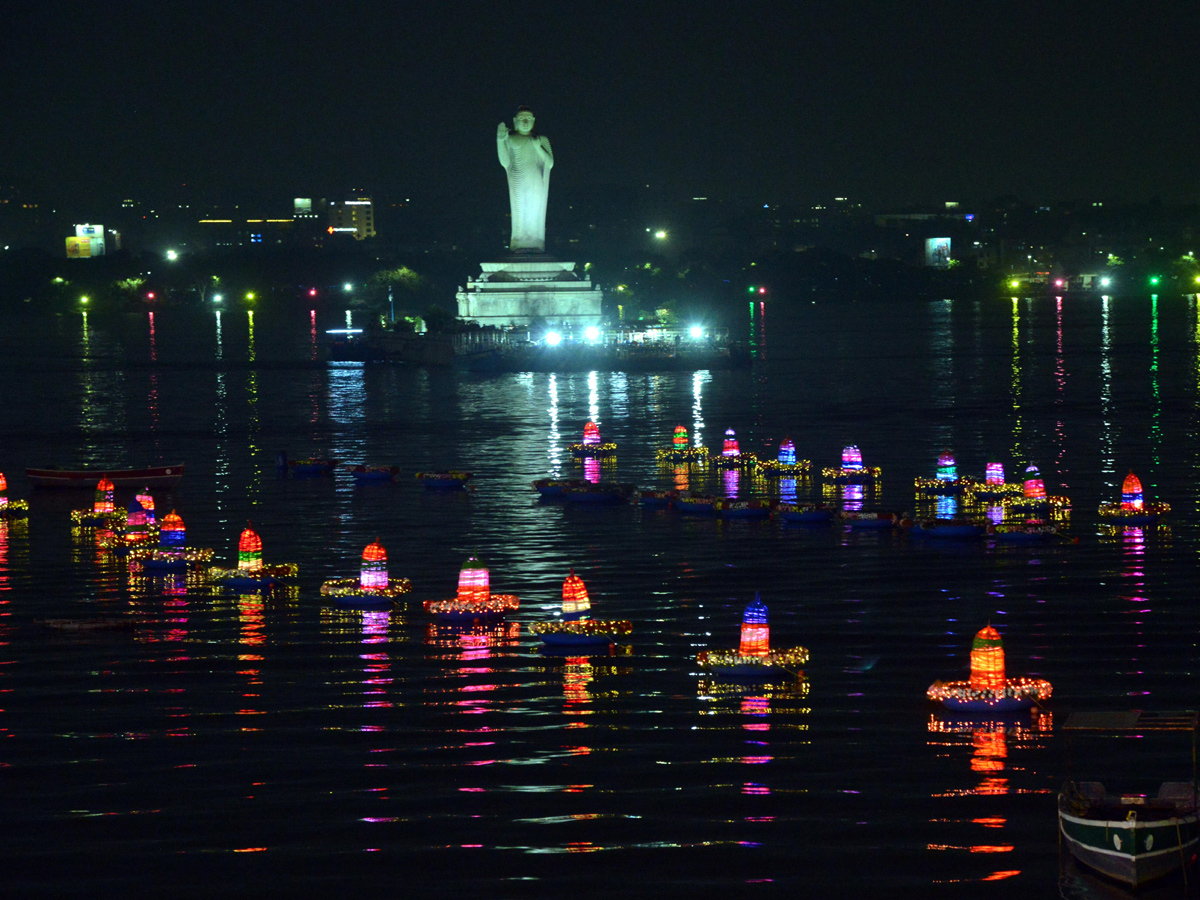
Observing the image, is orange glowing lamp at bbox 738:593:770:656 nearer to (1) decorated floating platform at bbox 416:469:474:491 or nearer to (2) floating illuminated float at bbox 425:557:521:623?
(2) floating illuminated float at bbox 425:557:521:623

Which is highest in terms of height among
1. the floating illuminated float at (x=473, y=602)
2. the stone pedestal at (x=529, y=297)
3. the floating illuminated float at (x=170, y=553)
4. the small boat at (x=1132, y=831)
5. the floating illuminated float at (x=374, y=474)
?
the stone pedestal at (x=529, y=297)

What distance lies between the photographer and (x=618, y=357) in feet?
207

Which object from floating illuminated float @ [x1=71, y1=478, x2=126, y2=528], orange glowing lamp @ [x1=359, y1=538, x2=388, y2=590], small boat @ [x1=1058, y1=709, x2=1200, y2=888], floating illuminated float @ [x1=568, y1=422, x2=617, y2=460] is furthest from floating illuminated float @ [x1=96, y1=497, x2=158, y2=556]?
small boat @ [x1=1058, y1=709, x2=1200, y2=888]

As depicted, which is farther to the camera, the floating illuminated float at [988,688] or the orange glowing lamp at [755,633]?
the orange glowing lamp at [755,633]

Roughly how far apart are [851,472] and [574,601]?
14286 mm

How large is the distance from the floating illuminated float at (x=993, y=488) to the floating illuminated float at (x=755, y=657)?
12.2 meters

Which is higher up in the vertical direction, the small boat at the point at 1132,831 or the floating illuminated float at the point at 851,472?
the floating illuminated float at the point at 851,472

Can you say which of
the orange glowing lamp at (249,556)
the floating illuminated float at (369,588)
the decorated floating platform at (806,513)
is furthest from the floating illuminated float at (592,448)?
the floating illuminated float at (369,588)

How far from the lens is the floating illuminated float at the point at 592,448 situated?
35.4 metres

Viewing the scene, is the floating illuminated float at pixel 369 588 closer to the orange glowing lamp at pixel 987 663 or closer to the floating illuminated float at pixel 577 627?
the floating illuminated float at pixel 577 627

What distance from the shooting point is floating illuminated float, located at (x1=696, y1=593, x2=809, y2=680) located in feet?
52.5

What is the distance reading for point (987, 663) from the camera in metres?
14.9

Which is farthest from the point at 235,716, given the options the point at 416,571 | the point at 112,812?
the point at 416,571

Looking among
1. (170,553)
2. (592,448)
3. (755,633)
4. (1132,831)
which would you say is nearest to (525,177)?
(592,448)
